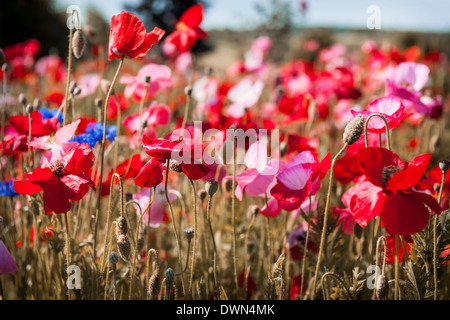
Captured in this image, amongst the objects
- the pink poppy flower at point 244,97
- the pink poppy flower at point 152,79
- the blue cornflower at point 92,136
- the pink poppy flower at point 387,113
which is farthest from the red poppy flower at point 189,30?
the pink poppy flower at point 387,113

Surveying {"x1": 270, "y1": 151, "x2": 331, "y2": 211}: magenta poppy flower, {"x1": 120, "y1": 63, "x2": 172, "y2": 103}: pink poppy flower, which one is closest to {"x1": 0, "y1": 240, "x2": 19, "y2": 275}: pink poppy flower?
{"x1": 270, "y1": 151, "x2": 331, "y2": 211}: magenta poppy flower

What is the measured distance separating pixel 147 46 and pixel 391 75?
677 millimetres

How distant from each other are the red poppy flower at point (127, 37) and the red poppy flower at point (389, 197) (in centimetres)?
48

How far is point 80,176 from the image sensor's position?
0.79 m

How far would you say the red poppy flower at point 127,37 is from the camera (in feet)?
2.73

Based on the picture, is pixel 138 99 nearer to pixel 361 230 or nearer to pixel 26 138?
pixel 26 138

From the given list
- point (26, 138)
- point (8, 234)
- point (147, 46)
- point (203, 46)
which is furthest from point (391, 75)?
point (203, 46)

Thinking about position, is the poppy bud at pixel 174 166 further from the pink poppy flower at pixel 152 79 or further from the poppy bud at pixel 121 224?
the pink poppy flower at pixel 152 79

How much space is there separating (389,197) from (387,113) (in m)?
0.20

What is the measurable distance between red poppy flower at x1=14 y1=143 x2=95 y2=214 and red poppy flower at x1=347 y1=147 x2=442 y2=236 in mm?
487

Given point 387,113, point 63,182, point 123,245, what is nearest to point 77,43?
point 63,182

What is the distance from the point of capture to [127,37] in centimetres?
84
